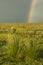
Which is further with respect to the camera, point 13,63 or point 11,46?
point 11,46

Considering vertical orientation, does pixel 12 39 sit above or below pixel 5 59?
above

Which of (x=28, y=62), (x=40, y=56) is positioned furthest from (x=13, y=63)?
(x=40, y=56)

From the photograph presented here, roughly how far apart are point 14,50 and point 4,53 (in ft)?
4.31

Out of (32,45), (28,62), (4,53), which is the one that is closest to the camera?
(28,62)

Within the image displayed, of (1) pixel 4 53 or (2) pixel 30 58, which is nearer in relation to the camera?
(2) pixel 30 58

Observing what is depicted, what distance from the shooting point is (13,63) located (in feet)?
45.7

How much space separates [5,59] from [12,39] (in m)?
1.21

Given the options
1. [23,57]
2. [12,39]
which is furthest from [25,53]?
[12,39]

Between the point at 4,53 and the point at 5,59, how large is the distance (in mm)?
1252

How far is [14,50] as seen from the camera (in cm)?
1491

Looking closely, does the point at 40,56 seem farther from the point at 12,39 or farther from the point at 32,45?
the point at 12,39

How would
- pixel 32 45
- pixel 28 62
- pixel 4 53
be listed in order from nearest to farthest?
pixel 28 62 < pixel 32 45 < pixel 4 53

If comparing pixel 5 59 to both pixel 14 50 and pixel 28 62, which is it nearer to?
pixel 14 50

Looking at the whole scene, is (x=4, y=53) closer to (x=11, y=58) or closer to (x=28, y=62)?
(x=11, y=58)
